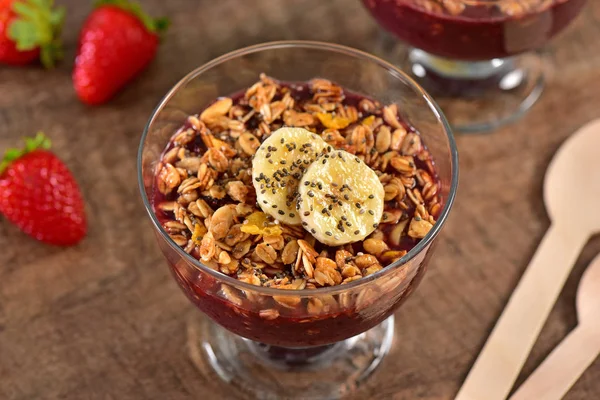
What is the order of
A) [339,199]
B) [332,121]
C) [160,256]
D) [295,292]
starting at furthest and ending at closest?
[160,256] < [332,121] < [339,199] < [295,292]

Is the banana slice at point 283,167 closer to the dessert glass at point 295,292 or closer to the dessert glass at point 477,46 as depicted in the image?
the dessert glass at point 295,292

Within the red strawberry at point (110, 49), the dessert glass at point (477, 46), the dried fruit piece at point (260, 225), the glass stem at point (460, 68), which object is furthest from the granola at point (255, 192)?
the glass stem at point (460, 68)

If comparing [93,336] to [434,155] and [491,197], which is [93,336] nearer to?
[434,155]

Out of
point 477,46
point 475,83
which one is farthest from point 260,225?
point 475,83

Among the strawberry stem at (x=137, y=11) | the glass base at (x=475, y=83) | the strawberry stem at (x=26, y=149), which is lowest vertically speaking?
the strawberry stem at (x=26, y=149)

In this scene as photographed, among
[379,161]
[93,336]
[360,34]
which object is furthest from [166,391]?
[360,34]

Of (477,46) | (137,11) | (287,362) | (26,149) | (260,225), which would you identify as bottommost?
(287,362)

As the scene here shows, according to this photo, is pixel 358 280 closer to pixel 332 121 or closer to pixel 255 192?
pixel 255 192
